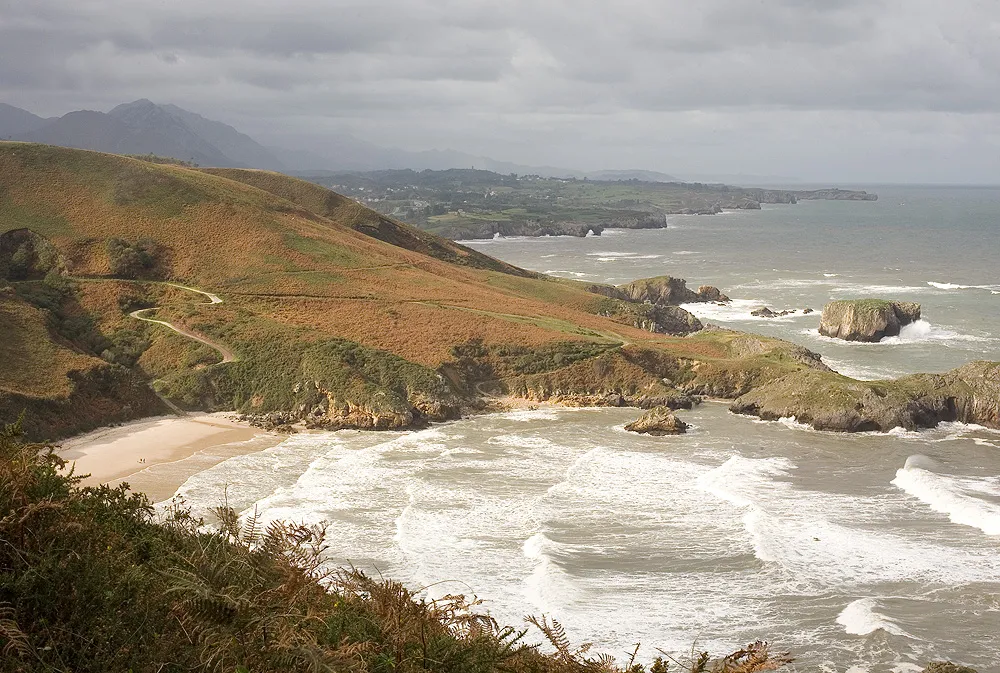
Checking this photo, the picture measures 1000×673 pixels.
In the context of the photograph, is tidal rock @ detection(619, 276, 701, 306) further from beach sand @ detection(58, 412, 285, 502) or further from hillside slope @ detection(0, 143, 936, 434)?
beach sand @ detection(58, 412, 285, 502)

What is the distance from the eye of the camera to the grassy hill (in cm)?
4772

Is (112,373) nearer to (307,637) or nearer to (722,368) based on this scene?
(722,368)

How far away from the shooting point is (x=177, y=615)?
8.39 m

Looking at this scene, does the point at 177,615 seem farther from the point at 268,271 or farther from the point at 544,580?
the point at 268,271

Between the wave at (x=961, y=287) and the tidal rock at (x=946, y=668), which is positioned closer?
the tidal rock at (x=946, y=668)

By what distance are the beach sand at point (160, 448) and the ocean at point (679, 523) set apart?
1.17 m

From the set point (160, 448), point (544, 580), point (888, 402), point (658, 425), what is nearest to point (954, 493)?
point (888, 402)

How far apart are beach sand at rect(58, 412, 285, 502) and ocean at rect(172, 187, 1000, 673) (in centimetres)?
117

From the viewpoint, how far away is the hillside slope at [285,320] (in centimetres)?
4812

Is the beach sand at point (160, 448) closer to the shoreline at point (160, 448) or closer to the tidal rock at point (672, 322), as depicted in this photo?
the shoreline at point (160, 448)

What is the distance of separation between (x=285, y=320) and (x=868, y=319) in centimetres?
4582

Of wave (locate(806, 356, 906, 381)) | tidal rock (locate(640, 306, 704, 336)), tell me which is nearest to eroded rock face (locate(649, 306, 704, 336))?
tidal rock (locate(640, 306, 704, 336))

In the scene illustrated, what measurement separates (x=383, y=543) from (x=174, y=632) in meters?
20.0

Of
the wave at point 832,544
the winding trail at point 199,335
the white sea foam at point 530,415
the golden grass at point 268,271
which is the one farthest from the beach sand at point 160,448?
the wave at point 832,544
